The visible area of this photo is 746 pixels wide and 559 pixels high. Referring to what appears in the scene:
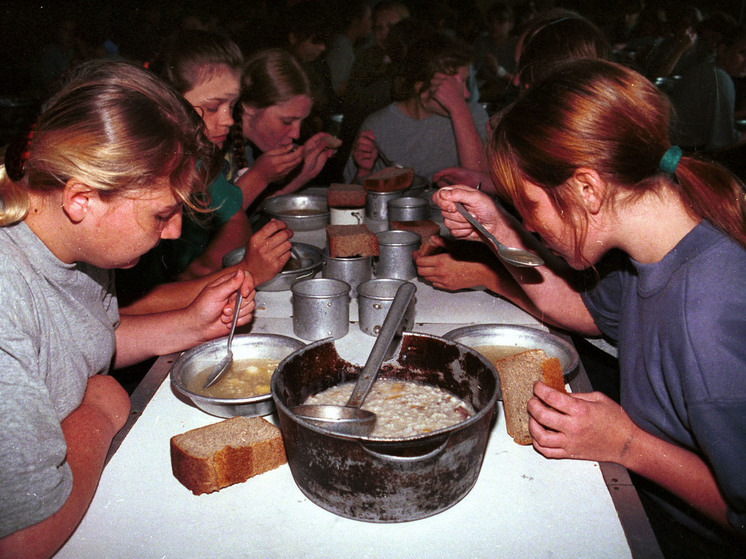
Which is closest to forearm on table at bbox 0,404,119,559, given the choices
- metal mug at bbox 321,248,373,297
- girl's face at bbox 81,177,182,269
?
girl's face at bbox 81,177,182,269

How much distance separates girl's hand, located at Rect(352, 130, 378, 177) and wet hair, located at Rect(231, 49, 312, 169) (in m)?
0.56

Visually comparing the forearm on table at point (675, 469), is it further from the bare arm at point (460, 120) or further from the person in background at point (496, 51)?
the person in background at point (496, 51)

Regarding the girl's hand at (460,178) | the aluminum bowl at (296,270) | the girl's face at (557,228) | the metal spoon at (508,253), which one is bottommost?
the girl's hand at (460,178)

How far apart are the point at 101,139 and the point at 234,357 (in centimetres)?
64

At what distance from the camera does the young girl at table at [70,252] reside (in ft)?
3.11

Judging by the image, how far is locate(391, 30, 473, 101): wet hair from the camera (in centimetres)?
352

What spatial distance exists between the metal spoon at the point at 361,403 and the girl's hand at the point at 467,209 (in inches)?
20.1

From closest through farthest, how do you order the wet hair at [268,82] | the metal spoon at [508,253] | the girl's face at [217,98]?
the metal spoon at [508,253], the girl's face at [217,98], the wet hair at [268,82]

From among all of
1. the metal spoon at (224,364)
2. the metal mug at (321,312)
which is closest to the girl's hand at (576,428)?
the metal mug at (321,312)

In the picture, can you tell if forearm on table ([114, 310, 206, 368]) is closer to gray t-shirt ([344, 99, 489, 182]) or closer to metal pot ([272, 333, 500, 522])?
metal pot ([272, 333, 500, 522])

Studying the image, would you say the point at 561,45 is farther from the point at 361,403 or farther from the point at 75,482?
the point at 75,482

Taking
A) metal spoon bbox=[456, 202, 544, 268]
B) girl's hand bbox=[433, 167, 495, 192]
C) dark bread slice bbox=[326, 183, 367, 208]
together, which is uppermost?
metal spoon bbox=[456, 202, 544, 268]

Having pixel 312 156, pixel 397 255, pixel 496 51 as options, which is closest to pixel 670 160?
pixel 397 255

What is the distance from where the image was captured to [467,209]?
195 cm
